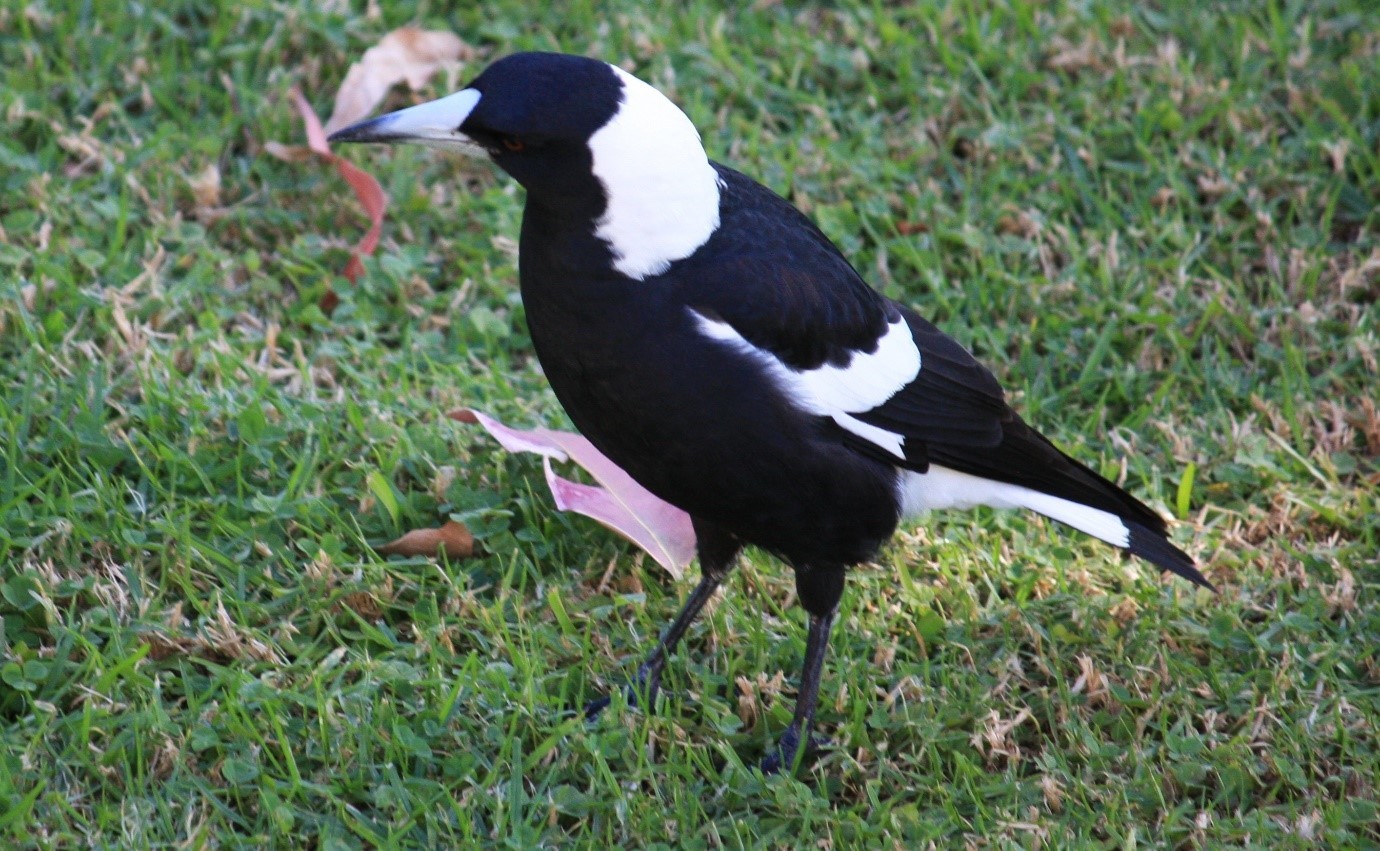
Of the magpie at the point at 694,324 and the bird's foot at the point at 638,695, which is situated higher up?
the magpie at the point at 694,324

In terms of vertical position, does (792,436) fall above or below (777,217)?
below

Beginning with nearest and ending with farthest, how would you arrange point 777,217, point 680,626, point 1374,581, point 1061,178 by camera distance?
1. point 777,217
2. point 680,626
3. point 1374,581
4. point 1061,178

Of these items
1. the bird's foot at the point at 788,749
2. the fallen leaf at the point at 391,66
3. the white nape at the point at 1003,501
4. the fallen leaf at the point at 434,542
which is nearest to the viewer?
the bird's foot at the point at 788,749

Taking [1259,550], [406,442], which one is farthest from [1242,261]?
[406,442]

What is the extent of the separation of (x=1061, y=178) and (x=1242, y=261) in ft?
1.46

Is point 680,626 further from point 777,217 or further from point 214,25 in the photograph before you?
point 214,25

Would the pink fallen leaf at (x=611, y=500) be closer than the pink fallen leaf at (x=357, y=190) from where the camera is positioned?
Yes

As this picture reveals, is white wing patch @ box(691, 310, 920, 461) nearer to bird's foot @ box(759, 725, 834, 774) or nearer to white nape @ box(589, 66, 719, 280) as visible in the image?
white nape @ box(589, 66, 719, 280)

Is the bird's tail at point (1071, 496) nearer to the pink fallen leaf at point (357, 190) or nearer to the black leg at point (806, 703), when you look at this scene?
the black leg at point (806, 703)

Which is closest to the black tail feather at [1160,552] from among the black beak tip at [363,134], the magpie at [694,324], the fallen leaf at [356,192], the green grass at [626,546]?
the green grass at [626,546]

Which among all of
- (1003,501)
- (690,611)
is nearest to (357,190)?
(690,611)

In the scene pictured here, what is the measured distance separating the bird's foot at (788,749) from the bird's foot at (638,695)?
200 millimetres

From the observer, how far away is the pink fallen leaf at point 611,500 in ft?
8.66

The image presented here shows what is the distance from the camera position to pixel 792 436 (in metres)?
2.17
